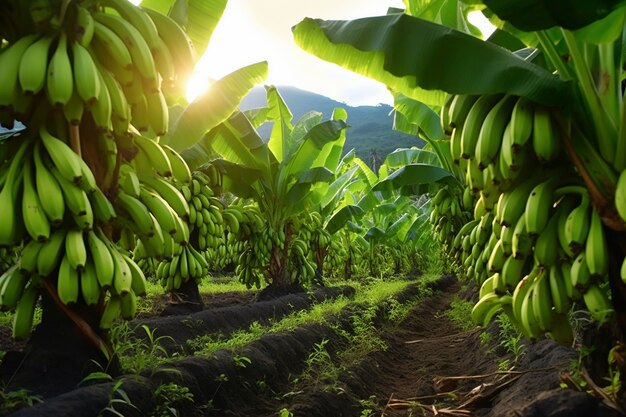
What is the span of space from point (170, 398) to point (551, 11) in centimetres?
338

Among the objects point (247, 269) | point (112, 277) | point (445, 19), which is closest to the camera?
point (112, 277)

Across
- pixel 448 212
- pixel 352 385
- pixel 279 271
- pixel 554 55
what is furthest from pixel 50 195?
pixel 279 271

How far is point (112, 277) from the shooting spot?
302cm

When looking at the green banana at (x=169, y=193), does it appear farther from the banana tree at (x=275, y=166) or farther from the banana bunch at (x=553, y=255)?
the banana tree at (x=275, y=166)

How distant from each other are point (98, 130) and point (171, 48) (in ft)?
2.74

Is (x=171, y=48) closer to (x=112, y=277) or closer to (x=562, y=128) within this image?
(x=112, y=277)

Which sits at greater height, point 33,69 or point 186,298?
point 33,69

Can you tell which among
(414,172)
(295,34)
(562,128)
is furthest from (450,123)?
(414,172)

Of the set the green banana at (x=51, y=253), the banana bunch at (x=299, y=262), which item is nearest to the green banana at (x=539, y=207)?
the green banana at (x=51, y=253)

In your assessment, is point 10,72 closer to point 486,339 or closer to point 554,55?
point 554,55

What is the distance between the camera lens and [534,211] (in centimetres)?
271

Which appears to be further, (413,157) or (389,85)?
(413,157)

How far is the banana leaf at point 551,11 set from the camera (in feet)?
7.41

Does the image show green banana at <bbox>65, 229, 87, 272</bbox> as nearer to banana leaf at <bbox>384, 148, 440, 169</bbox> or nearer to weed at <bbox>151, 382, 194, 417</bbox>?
weed at <bbox>151, 382, 194, 417</bbox>
